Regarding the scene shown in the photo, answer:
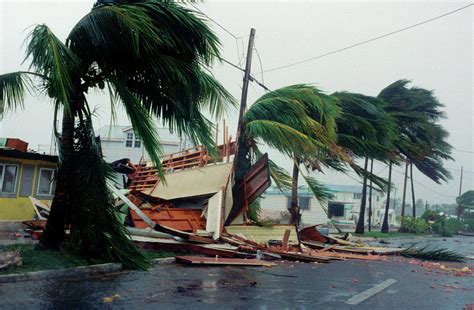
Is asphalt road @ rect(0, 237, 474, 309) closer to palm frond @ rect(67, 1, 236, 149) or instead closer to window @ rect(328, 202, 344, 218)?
palm frond @ rect(67, 1, 236, 149)

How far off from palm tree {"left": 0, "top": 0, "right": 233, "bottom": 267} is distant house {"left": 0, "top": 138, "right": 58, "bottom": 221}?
28.4ft

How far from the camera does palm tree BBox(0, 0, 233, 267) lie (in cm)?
795

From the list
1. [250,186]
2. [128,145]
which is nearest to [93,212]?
[250,186]

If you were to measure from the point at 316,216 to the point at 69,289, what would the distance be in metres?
40.1

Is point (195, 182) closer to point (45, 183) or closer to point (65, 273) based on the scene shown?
point (45, 183)

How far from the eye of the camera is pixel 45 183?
18.0m

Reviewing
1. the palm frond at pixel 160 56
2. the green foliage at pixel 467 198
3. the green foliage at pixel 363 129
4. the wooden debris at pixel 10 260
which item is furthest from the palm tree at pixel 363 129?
the green foliage at pixel 467 198

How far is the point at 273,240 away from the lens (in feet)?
52.1

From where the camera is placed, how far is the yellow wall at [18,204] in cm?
1686

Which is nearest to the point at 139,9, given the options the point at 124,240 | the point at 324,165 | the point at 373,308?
the point at 124,240

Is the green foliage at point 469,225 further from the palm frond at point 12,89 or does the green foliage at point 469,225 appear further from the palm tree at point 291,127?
the palm frond at point 12,89

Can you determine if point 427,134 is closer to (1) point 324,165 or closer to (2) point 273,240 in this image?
(1) point 324,165

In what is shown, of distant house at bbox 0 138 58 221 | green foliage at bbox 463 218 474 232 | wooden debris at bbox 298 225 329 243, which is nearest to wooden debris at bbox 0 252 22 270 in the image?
distant house at bbox 0 138 58 221

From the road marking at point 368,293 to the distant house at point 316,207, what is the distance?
875 inches
